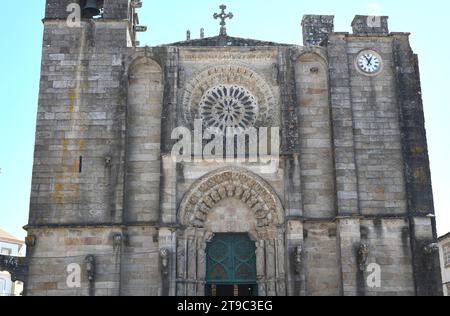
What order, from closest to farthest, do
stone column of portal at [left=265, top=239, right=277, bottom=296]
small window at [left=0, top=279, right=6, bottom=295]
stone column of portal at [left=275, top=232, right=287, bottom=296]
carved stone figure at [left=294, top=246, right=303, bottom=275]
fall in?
carved stone figure at [left=294, top=246, right=303, bottom=275] → stone column of portal at [left=275, top=232, right=287, bottom=296] → stone column of portal at [left=265, top=239, right=277, bottom=296] → small window at [left=0, top=279, right=6, bottom=295]

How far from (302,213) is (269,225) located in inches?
34.3

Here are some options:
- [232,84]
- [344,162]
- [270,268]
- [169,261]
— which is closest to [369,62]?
[344,162]

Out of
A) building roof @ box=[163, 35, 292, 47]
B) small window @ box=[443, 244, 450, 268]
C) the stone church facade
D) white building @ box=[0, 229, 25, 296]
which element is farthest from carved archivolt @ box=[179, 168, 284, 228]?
white building @ box=[0, 229, 25, 296]

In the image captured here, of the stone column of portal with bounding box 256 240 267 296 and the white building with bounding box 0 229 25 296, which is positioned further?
the white building with bounding box 0 229 25 296

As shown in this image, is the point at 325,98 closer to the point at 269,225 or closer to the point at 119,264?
the point at 269,225

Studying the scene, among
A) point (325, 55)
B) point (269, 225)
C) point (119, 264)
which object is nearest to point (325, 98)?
point (325, 55)

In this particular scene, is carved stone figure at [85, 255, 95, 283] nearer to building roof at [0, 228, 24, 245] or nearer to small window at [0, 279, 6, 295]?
small window at [0, 279, 6, 295]

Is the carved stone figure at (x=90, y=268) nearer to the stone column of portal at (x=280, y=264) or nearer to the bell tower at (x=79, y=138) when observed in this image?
the bell tower at (x=79, y=138)

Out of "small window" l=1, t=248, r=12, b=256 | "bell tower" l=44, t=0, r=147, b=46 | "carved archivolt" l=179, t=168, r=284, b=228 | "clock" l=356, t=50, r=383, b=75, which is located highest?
"bell tower" l=44, t=0, r=147, b=46

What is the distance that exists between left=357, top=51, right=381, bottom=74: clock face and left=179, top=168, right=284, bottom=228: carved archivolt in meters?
4.13

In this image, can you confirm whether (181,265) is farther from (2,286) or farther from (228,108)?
(2,286)

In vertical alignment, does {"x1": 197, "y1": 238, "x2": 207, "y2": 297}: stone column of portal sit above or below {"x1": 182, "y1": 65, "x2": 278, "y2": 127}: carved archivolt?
below

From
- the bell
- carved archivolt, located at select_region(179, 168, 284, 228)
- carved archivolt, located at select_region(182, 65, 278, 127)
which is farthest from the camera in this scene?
the bell

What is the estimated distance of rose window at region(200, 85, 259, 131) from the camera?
16.5 m
